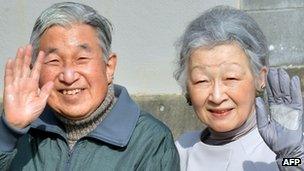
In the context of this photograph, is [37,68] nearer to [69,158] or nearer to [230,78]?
[69,158]

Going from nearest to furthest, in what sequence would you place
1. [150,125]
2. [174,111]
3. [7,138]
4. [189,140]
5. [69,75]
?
[7,138] → [69,75] → [150,125] → [189,140] → [174,111]

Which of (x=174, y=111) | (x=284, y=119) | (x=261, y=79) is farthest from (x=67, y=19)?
(x=174, y=111)

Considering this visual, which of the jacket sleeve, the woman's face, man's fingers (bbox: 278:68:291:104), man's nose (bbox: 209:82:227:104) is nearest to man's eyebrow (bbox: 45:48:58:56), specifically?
the jacket sleeve

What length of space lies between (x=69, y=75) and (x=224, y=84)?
66 cm

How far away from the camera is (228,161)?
10.0ft

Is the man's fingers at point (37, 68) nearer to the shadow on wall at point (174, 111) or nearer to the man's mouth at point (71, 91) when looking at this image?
the man's mouth at point (71, 91)

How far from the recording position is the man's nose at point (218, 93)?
116 inches

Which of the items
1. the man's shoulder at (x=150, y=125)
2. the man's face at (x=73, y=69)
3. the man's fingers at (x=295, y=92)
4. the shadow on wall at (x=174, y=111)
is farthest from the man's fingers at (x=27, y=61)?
the shadow on wall at (x=174, y=111)

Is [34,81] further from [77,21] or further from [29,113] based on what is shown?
[77,21]

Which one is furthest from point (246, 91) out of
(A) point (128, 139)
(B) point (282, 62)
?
(B) point (282, 62)

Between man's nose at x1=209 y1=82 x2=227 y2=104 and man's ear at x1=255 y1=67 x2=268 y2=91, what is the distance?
0.51ft

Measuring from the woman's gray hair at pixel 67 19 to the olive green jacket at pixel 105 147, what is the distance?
0.29m

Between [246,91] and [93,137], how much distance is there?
69 cm

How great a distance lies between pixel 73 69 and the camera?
2900 millimetres
